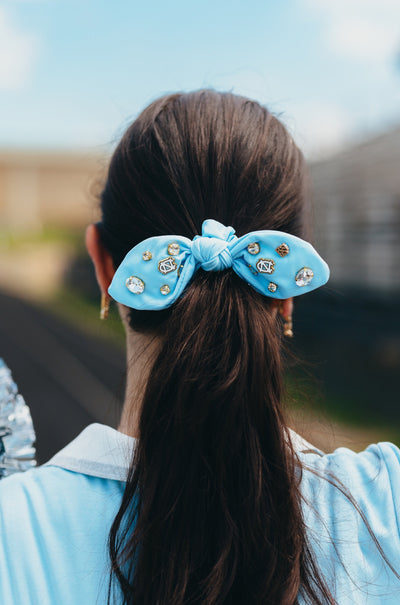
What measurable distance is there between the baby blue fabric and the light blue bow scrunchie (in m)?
0.26

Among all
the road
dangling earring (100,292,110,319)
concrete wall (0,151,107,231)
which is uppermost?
concrete wall (0,151,107,231)

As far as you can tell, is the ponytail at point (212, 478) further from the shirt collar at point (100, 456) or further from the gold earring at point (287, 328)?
the gold earring at point (287, 328)

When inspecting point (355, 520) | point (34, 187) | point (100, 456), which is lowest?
point (355, 520)

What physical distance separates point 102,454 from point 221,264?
38 centimetres

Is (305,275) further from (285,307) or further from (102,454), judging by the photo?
(102,454)

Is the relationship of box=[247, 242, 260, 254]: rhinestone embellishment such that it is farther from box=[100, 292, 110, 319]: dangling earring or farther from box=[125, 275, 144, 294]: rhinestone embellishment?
box=[100, 292, 110, 319]: dangling earring

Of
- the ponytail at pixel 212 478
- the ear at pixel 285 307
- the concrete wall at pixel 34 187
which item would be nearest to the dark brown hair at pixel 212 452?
the ponytail at pixel 212 478

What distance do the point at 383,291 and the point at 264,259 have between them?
31.4 feet

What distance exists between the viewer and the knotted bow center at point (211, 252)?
937mm

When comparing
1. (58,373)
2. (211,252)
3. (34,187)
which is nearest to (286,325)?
(211,252)

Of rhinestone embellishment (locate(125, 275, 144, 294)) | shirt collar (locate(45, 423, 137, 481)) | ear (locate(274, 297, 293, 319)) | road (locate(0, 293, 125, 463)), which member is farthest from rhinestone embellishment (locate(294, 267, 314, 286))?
road (locate(0, 293, 125, 463))

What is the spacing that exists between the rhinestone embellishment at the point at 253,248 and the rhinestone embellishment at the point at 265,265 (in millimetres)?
20

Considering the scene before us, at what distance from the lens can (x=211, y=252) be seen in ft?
3.07

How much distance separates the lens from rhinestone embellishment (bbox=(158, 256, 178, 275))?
0.96m
